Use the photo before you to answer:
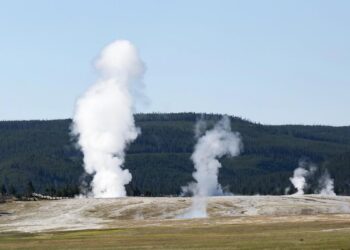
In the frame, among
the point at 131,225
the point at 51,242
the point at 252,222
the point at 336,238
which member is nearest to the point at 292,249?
the point at 336,238

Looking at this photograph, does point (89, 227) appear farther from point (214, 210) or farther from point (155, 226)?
point (214, 210)

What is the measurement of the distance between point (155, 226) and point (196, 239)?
89.7ft

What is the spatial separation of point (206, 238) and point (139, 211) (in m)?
55.0

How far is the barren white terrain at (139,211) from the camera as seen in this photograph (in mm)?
119938

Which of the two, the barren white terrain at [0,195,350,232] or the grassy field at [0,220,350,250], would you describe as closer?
the grassy field at [0,220,350,250]

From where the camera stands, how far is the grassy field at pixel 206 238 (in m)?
68.8

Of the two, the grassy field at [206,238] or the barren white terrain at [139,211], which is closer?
the grassy field at [206,238]

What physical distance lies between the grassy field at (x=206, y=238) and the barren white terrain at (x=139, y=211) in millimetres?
15655

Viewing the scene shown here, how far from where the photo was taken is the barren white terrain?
4722 inches

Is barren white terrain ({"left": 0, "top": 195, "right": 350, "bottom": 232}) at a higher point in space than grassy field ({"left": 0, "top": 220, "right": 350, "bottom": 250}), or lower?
higher

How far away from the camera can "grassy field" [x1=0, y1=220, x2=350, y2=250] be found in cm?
6875

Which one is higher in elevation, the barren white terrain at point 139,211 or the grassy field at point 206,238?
the barren white terrain at point 139,211

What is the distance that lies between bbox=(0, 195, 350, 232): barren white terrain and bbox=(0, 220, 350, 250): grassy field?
15655mm

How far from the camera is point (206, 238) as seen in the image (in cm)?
7950
